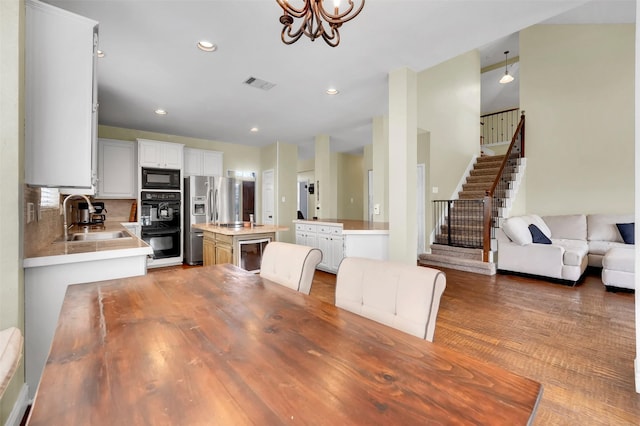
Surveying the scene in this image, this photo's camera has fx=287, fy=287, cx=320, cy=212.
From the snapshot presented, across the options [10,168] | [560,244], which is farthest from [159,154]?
[560,244]

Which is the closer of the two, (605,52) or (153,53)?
(153,53)

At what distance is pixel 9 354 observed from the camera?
666 millimetres

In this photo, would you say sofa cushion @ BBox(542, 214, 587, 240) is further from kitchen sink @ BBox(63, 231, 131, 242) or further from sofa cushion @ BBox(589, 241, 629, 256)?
kitchen sink @ BBox(63, 231, 131, 242)

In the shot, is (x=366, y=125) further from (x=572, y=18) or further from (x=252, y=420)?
(x=252, y=420)

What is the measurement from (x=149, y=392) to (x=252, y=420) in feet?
0.82

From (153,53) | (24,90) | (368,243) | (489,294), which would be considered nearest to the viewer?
(24,90)

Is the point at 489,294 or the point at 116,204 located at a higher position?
the point at 116,204

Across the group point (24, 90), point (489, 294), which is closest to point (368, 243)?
point (489, 294)

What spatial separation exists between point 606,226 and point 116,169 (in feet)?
27.5

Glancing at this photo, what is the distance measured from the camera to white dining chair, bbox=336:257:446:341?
99cm

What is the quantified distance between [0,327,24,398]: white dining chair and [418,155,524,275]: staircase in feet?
16.8

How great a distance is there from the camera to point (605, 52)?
5117mm

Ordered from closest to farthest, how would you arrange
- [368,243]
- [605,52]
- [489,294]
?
1. [489,294]
2. [368,243]
3. [605,52]

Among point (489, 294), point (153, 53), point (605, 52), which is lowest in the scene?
point (489, 294)
